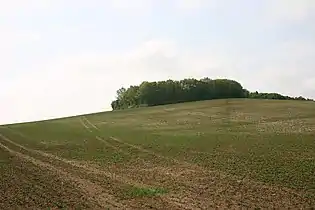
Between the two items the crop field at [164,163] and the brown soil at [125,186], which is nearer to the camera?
the brown soil at [125,186]

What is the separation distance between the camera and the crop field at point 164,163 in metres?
24.2

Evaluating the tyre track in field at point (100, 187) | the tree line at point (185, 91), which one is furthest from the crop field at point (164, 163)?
the tree line at point (185, 91)

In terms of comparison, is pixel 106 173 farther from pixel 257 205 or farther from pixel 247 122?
pixel 247 122

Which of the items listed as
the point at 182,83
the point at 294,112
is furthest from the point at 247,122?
the point at 182,83

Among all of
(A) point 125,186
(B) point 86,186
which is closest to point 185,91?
(A) point 125,186

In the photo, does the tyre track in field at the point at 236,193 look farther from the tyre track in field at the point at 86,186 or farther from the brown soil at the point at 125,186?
the tyre track in field at the point at 86,186

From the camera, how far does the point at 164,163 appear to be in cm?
3475

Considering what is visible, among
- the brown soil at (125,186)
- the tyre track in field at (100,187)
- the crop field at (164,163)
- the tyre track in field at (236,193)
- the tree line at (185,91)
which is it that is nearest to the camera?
the brown soil at (125,186)

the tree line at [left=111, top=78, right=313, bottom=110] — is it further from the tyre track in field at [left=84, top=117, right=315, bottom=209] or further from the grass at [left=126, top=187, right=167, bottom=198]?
the grass at [left=126, top=187, right=167, bottom=198]

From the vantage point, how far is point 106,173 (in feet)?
104

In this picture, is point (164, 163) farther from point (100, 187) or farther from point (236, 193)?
point (236, 193)

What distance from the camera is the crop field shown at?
951 inches

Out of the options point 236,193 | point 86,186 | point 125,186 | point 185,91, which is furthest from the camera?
point 185,91

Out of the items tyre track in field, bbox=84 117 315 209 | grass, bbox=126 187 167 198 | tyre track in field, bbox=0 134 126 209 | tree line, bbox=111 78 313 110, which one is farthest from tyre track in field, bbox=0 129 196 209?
tree line, bbox=111 78 313 110
